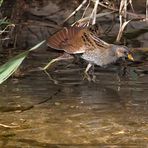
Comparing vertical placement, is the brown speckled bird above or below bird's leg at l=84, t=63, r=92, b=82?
above

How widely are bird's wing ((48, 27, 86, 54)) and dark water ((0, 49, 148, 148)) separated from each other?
22cm

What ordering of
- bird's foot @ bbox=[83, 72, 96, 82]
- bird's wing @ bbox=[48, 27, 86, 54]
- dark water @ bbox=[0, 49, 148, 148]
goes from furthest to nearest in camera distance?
bird's wing @ bbox=[48, 27, 86, 54]
bird's foot @ bbox=[83, 72, 96, 82]
dark water @ bbox=[0, 49, 148, 148]

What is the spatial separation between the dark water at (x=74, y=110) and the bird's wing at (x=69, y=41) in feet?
0.74

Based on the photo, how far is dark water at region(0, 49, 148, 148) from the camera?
330cm

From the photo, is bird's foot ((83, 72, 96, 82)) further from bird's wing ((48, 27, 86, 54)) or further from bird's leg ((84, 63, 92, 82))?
bird's wing ((48, 27, 86, 54))

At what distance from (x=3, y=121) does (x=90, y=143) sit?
0.64 m

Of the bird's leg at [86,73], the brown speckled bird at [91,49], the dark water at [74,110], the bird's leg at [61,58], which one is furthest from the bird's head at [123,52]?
the bird's leg at [61,58]

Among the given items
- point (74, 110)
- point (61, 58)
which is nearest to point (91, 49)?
point (61, 58)

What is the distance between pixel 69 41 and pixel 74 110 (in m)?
1.17

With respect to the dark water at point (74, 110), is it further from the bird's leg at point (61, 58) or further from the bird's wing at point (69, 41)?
the bird's wing at point (69, 41)

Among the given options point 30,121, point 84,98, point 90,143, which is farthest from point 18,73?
point 90,143

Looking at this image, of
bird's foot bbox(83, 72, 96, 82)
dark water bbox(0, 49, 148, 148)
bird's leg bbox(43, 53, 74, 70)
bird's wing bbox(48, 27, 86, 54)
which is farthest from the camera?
bird's leg bbox(43, 53, 74, 70)

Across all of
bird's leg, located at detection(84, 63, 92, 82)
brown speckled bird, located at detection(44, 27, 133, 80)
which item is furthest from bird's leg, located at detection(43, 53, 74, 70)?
bird's leg, located at detection(84, 63, 92, 82)

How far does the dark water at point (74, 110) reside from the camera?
3297 mm
